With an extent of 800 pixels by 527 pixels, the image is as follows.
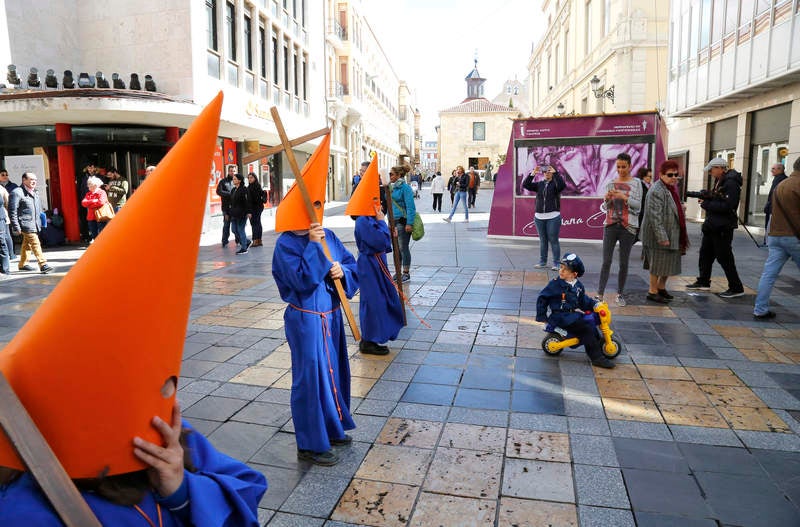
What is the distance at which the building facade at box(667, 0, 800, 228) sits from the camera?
511 inches

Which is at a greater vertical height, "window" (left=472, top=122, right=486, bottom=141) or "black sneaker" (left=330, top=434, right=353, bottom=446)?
"window" (left=472, top=122, right=486, bottom=141)

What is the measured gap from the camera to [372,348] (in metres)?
5.50

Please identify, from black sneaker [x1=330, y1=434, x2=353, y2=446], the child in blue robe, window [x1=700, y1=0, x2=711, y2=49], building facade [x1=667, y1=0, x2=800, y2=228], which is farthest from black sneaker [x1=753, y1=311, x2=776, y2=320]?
window [x1=700, y1=0, x2=711, y2=49]

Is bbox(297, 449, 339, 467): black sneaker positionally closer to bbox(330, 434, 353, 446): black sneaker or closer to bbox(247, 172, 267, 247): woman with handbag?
bbox(330, 434, 353, 446): black sneaker

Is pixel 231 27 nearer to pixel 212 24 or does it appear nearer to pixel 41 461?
pixel 212 24

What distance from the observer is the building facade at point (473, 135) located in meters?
71.7

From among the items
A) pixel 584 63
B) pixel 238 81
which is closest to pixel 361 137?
pixel 584 63

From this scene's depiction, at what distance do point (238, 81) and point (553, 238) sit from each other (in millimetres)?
12893

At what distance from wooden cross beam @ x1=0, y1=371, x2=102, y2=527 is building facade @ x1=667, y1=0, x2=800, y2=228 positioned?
45.6 feet

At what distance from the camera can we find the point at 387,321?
17.9 ft

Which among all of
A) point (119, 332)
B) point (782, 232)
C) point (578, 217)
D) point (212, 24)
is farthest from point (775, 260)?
point (212, 24)

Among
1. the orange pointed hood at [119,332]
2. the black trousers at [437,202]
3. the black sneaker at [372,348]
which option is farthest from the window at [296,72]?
the orange pointed hood at [119,332]

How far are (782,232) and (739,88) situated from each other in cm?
1012

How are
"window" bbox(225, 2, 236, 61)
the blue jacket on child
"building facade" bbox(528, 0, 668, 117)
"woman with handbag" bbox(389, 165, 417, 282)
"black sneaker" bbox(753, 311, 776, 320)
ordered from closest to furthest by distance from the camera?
the blue jacket on child → "black sneaker" bbox(753, 311, 776, 320) → "woman with handbag" bbox(389, 165, 417, 282) → "window" bbox(225, 2, 236, 61) → "building facade" bbox(528, 0, 668, 117)
